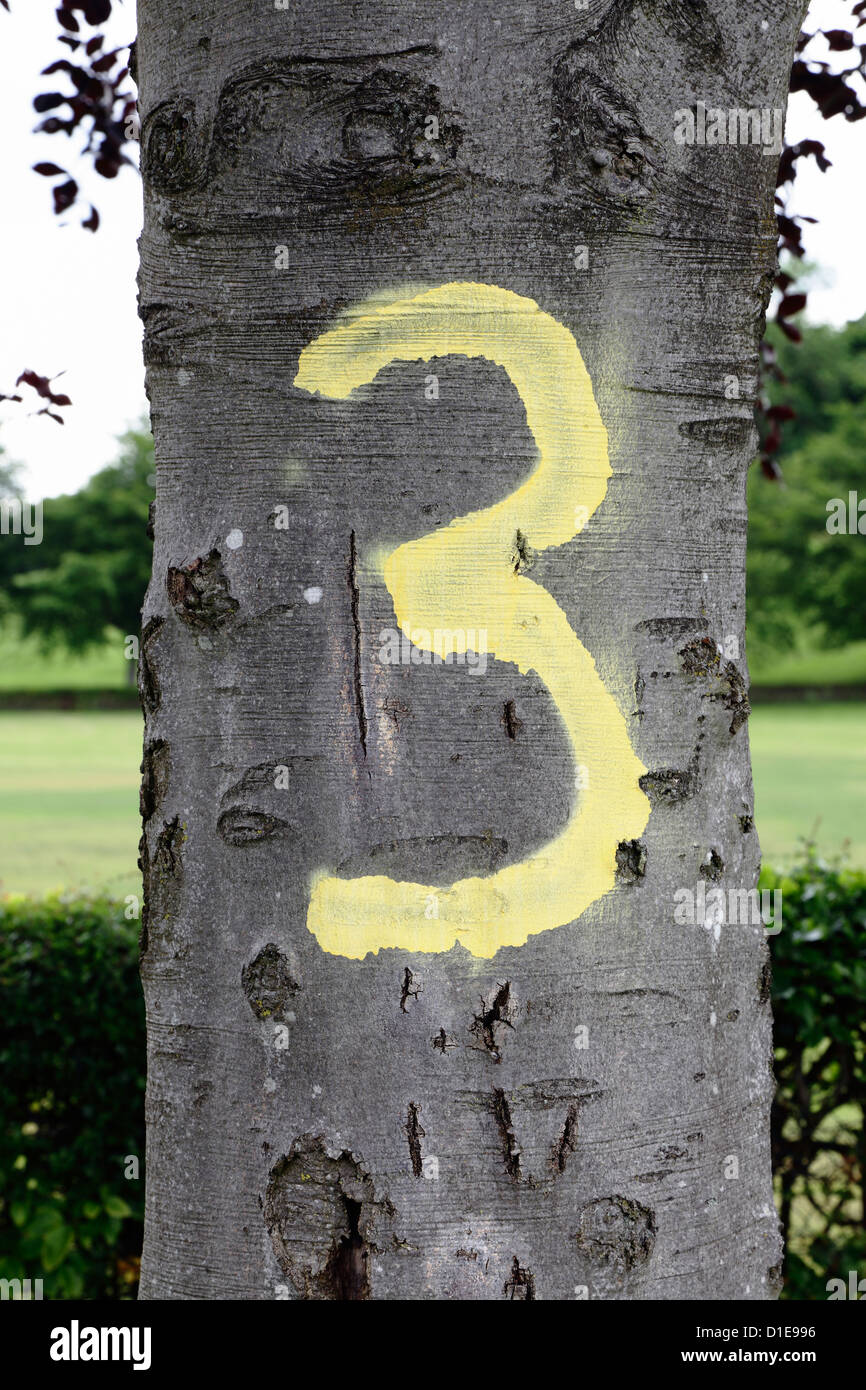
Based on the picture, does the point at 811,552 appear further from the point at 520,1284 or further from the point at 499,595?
the point at 520,1284

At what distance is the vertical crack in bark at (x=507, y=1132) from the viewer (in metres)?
1.25

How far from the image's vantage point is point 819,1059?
3615 mm

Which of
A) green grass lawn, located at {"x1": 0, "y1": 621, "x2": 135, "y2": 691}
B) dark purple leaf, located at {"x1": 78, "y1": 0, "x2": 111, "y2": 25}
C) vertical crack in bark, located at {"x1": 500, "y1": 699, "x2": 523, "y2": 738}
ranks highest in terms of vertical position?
green grass lawn, located at {"x1": 0, "y1": 621, "x2": 135, "y2": 691}

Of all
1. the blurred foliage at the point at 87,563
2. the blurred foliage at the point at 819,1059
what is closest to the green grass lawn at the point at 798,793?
the blurred foliage at the point at 819,1059

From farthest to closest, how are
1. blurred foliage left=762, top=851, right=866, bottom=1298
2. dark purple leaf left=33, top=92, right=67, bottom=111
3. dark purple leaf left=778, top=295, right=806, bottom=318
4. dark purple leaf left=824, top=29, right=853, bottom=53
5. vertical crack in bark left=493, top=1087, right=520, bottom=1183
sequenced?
dark purple leaf left=778, top=295, right=806, bottom=318
dark purple leaf left=33, top=92, right=67, bottom=111
blurred foliage left=762, top=851, right=866, bottom=1298
dark purple leaf left=824, top=29, right=853, bottom=53
vertical crack in bark left=493, top=1087, right=520, bottom=1183

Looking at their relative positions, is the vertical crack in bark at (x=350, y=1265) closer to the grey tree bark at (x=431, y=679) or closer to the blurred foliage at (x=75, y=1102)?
the grey tree bark at (x=431, y=679)

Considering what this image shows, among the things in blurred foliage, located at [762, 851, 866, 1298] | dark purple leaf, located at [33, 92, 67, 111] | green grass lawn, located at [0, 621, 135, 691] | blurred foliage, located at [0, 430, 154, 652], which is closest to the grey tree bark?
blurred foliage, located at [762, 851, 866, 1298]

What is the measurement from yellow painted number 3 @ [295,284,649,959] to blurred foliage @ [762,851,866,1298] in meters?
2.48

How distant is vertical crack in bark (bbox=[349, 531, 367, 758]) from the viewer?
1.27 meters

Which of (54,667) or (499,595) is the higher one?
Result: (54,667)

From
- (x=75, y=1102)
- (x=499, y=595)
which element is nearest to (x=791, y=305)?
(x=499, y=595)

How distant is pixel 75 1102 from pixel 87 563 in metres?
45.1

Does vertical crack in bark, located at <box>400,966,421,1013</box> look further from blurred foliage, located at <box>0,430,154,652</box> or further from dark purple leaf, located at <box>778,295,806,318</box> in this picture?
blurred foliage, located at <box>0,430,154,652</box>

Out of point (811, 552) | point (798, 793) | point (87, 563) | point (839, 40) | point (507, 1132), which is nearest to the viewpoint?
point (507, 1132)
